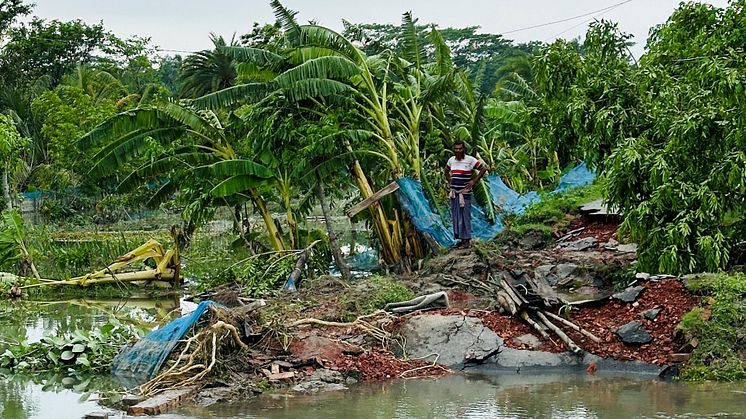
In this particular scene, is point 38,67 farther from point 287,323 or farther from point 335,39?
point 287,323

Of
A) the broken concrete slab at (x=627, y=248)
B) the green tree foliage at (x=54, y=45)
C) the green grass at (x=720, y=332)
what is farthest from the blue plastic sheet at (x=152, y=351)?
the green tree foliage at (x=54, y=45)

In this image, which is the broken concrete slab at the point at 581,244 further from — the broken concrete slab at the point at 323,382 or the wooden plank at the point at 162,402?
the wooden plank at the point at 162,402

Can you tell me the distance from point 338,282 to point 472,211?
12.0ft

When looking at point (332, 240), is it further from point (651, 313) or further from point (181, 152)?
point (651, 313)

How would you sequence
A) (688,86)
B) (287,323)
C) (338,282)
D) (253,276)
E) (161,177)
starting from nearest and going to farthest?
(287,323), (688,86), (338,282), (253,276), (161,177)

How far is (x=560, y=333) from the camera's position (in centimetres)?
914

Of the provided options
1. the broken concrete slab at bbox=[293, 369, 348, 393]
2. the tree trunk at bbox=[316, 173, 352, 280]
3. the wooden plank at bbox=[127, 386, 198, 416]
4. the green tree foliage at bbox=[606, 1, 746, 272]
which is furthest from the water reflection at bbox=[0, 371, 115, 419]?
the green tree foliage at bbox=[606, 1, 746, 272]

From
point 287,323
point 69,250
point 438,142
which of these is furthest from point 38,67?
point 287,323

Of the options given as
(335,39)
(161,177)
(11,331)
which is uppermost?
(335,39)

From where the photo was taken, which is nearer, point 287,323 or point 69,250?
point 287,323

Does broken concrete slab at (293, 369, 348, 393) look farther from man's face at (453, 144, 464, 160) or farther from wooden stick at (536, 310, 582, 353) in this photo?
man's face at (453, 144, 464, 160)

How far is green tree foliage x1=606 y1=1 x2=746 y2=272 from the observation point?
10125 mm

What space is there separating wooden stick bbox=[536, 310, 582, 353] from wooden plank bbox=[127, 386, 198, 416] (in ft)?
11.4

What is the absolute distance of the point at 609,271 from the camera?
11.4m
